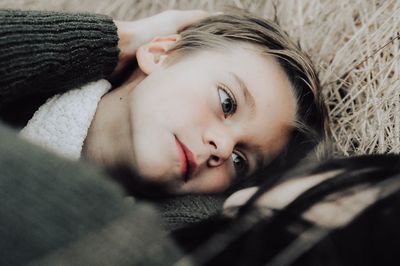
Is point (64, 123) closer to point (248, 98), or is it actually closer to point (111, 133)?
point (111, 133)

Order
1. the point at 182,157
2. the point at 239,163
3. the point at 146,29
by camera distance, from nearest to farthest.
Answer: the point at 182,157 → the point at 239,163 → the point at 146,29

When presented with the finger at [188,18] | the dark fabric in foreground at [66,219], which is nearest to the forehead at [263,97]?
the finger at [188,18]

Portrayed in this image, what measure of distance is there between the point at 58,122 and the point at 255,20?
19.4 inches

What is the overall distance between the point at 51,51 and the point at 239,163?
0.42m

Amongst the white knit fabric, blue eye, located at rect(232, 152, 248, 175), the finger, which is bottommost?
blue eye, located at rect(232, 152, 248, 175)

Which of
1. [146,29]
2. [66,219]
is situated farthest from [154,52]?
[66,219]

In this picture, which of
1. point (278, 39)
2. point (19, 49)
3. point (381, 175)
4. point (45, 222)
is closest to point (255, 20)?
point (278, 39)

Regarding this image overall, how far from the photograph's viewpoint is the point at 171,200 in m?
1.07

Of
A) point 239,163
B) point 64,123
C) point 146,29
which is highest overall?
point 146,29

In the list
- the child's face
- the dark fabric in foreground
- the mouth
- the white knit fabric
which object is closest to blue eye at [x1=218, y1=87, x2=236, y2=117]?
the child's face

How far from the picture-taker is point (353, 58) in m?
1.33

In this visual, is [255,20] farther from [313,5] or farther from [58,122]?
[58,122]

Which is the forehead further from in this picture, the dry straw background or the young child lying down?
the dry straw background

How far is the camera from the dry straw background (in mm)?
1227
